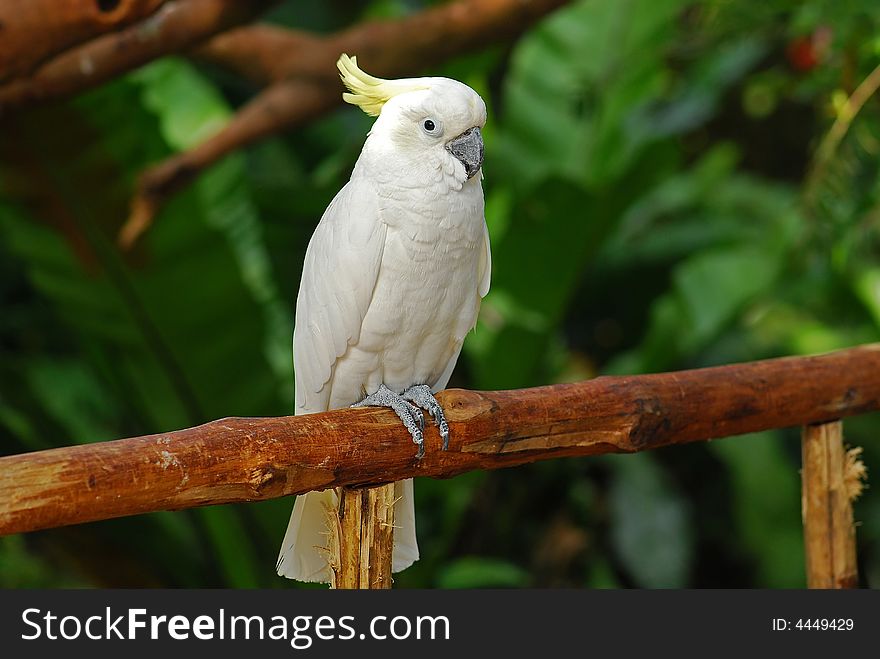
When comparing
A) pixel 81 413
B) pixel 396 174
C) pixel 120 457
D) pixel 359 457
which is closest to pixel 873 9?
pixel 396 174

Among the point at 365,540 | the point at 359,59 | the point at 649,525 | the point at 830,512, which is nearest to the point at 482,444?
the point at 365,540

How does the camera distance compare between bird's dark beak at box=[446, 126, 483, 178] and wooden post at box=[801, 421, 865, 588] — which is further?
wooden post at box=[801, 421, 865, 588]

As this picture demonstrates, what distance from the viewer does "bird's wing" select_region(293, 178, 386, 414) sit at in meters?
1.12

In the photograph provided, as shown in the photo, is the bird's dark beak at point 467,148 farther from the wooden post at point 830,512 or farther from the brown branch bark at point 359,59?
the wooden post at point 830,512

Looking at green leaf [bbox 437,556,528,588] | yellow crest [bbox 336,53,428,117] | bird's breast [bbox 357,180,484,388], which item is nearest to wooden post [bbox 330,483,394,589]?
bird's breast [bbox 357,180,484,388]

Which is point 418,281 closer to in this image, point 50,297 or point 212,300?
point 212,300

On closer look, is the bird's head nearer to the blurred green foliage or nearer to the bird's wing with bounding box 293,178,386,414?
the bird's wing with bounding box 293,178,386,414

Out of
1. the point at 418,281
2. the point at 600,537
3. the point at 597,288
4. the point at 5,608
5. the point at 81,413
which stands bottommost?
the point at 5,608

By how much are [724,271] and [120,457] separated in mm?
1785

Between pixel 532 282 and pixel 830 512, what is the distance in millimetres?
943

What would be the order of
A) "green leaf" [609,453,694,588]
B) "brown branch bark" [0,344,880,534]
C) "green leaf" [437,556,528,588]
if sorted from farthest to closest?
1. "green leaf" [609,453,694,588]
2. "green leaf" [437,556,528,588]
3. "brown branch bark" [0,344,880,534]

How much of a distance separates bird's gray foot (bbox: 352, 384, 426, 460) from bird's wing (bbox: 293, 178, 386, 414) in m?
0.07

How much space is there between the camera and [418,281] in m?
1.14

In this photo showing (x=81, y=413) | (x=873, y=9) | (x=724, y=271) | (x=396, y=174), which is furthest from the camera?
(x=81, y=413)
